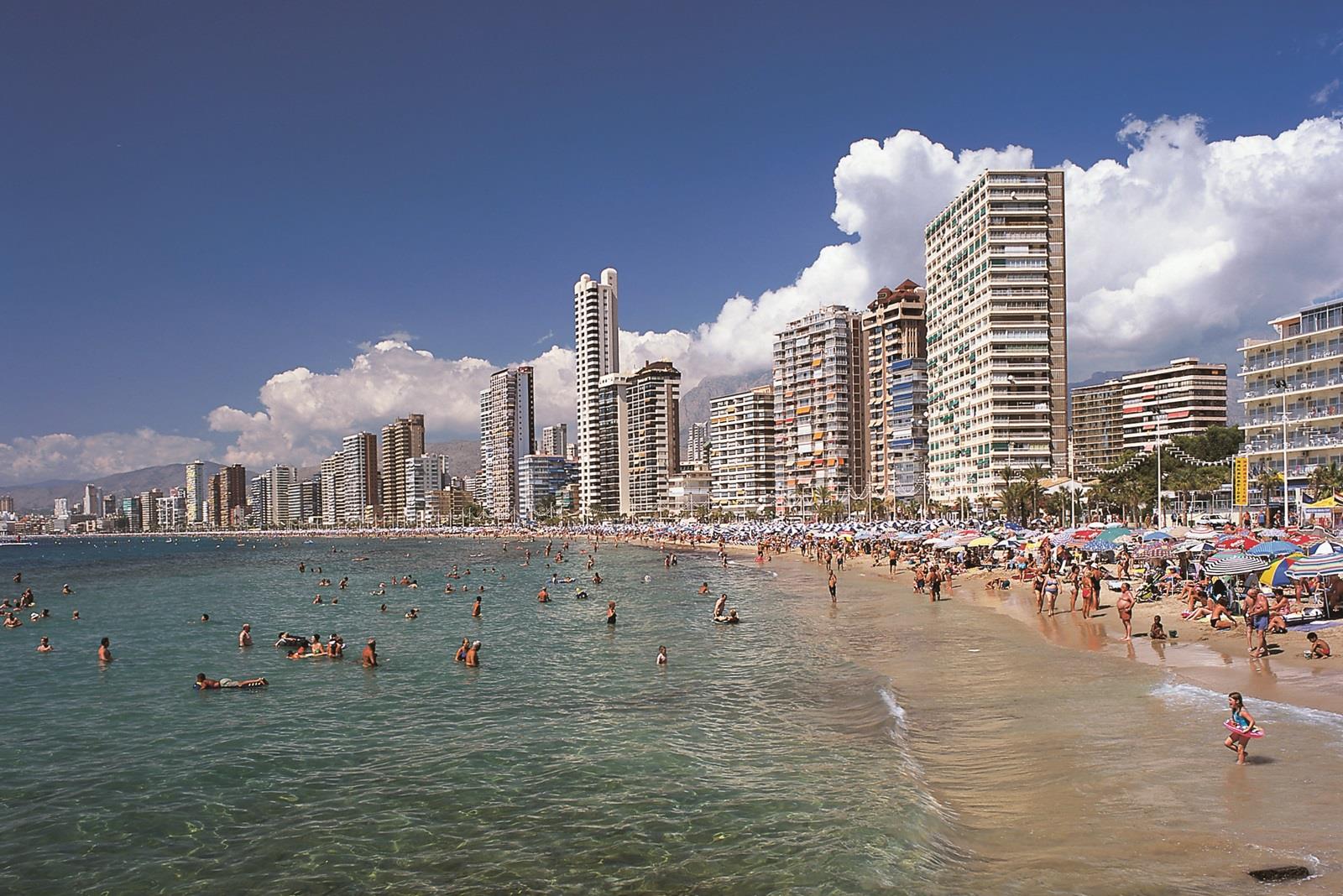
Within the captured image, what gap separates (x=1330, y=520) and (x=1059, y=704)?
38855 millimetres

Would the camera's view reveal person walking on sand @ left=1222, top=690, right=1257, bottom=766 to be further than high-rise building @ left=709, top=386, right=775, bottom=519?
No

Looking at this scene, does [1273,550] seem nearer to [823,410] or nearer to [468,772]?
[468,772]

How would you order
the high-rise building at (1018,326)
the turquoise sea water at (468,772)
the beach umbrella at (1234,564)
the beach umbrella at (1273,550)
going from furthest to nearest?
the high-rise building at (1018,326)
the beach umbrella at (1273,550)
the beach umbrella at (1234,564)
the turquoise sea water at (468,772)

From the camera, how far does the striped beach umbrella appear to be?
21328 millimetres

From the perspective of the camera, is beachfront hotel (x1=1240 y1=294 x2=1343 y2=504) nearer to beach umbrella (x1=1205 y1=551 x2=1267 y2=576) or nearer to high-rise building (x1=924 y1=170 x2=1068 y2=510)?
high-rise building (x1=924 y1=170 x2=1068 y2=510)

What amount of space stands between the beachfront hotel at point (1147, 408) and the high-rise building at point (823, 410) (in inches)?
1475

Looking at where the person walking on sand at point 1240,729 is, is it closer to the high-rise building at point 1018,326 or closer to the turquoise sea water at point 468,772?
the turquoise sea water at point 468,772

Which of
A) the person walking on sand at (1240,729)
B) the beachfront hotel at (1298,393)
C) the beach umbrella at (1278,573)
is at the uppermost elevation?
the beachfront hotel at (1298,393)

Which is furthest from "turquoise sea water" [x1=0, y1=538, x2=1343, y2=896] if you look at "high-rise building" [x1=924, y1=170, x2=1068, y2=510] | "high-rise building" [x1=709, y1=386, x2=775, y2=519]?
"high-rise building" [x1=709, y1=386, x2=775, y2=519]

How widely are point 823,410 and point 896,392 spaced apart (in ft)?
84.0

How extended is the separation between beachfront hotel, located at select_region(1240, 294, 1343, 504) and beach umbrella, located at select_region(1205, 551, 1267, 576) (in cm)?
3861

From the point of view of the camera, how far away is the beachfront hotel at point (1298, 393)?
192 feet

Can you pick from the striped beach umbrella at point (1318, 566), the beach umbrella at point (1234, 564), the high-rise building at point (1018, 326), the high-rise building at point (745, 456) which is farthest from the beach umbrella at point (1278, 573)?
the high-rise building at point (745, 456)

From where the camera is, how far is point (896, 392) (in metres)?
124
